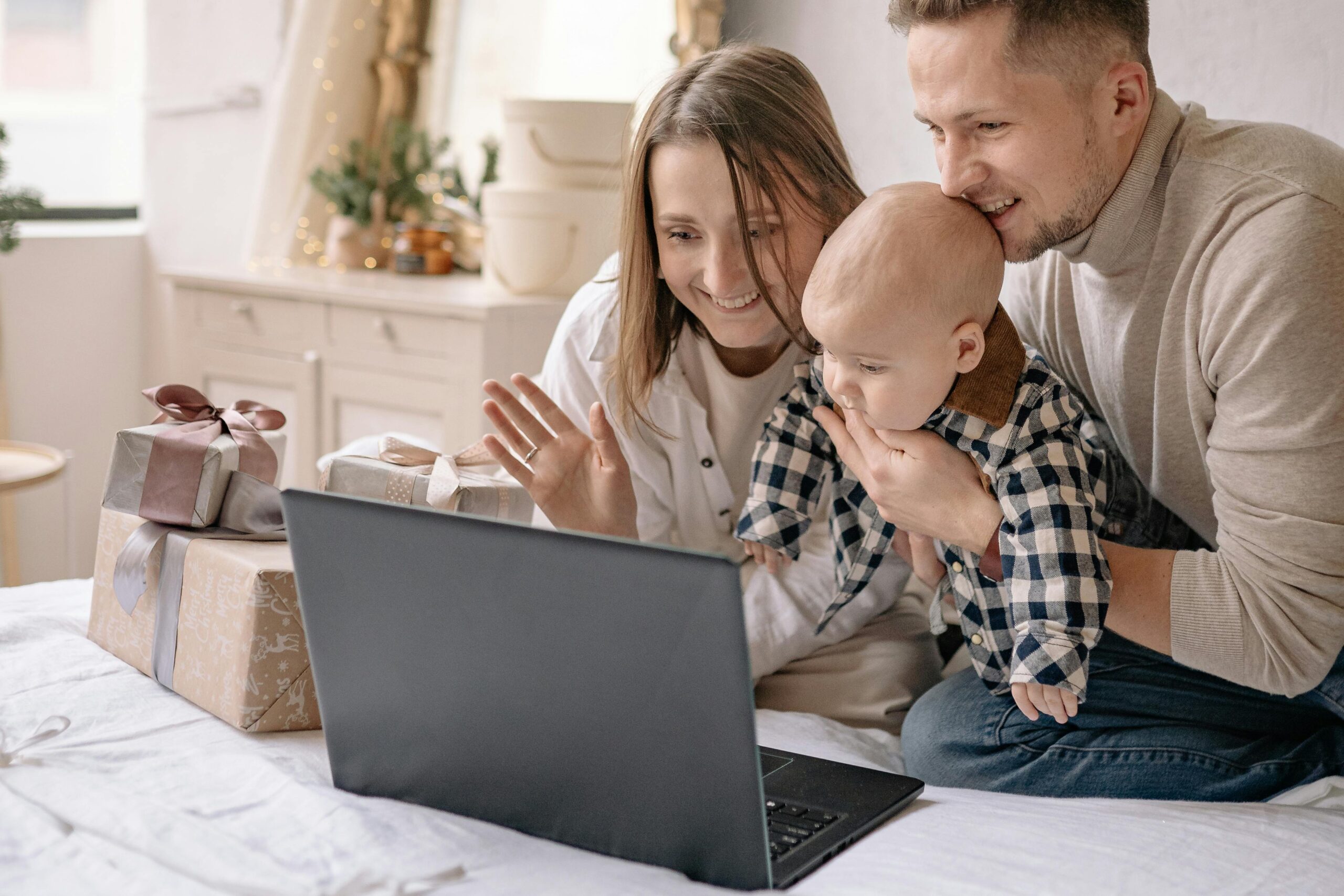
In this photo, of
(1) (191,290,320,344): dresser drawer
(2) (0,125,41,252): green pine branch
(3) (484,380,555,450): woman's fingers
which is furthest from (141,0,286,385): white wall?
(3) (484,380,555,450): woman's fingers

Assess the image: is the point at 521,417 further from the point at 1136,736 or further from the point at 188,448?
the point at 1136,736

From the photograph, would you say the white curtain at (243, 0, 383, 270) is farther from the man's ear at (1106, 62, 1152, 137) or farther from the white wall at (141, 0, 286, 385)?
the man's ear at (1106, 62, 1152, 137)

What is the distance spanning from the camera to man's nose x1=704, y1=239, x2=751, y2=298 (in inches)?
53.8

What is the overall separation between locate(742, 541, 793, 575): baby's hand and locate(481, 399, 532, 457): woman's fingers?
0.97ft

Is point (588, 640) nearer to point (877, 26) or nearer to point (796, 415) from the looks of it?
point (796, 415)

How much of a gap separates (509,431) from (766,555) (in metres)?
0.35

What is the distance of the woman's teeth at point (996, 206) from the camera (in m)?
1.18

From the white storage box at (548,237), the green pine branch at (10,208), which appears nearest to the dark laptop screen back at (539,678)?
the white storage box at (548,237)

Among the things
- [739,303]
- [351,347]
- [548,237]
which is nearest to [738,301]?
[739,303]

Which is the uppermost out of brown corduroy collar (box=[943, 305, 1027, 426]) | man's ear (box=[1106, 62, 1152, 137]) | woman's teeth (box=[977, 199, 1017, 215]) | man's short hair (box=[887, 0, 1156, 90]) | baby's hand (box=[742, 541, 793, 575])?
man's short hair (box=[887, 0, 1156, 90])

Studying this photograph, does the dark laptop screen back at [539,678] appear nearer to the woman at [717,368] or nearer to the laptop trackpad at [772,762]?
the laptop trackpad at [772,762]

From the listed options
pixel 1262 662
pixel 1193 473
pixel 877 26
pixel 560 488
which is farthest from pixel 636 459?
pixel 877 26

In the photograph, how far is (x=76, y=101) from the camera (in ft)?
11.4

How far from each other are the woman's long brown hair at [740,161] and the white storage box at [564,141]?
999mm
